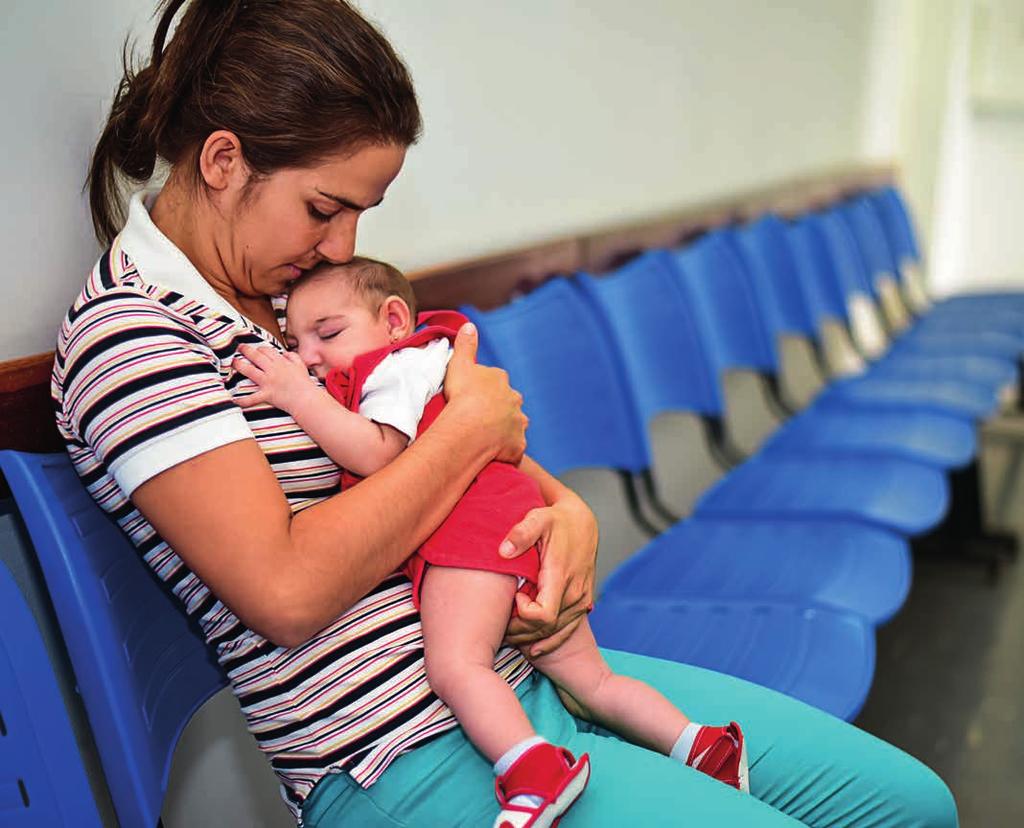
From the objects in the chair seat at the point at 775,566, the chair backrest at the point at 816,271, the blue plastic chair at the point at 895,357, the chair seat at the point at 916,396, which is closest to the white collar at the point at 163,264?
the chair seat at the point at 775,566

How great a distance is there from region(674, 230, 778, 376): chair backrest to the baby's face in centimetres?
165

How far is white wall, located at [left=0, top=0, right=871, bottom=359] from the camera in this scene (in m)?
1.22

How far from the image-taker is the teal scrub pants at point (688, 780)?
3.31 ft

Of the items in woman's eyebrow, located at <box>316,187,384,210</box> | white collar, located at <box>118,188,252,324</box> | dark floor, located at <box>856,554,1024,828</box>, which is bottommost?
dark floor, located at <box>856,554,1024,828</box>

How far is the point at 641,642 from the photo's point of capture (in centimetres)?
166

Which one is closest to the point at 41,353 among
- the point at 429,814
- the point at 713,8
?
the point at 429,814

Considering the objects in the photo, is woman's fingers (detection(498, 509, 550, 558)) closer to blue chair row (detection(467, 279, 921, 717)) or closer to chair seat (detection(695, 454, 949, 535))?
blue chair row (detection(467, 279, 921, 717))

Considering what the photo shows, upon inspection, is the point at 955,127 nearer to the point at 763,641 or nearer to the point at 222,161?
the point at 763,641

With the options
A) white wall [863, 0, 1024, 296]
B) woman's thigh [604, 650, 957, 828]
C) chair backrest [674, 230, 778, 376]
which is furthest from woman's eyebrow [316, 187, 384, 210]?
white wall [863, 0, 1024, 296]

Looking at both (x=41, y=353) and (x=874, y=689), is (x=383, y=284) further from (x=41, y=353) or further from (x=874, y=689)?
(x=874, y=689)

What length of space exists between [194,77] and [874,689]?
2.21m

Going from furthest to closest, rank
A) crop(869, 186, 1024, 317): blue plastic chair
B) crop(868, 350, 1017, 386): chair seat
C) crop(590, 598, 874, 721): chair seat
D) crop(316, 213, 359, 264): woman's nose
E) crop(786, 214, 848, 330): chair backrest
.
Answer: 1. crop(869, 186, 1024, 317): blue plastic chair
2. crop(786, 214, 848, 330): chair backrest
3. crop(868, 350, 1017, 386): chair seat
4. crop(590, 598, 874, 721): chair seat
5. crop(316, 213, 359, 264): woman's nose

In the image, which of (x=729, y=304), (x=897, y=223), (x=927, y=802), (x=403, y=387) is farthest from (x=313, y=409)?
(x=897, y=223)

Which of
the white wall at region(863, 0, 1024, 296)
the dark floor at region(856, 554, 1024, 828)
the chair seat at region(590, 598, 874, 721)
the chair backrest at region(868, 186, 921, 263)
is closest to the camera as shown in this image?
the chair seat at region(590, 598, 874, 721)
